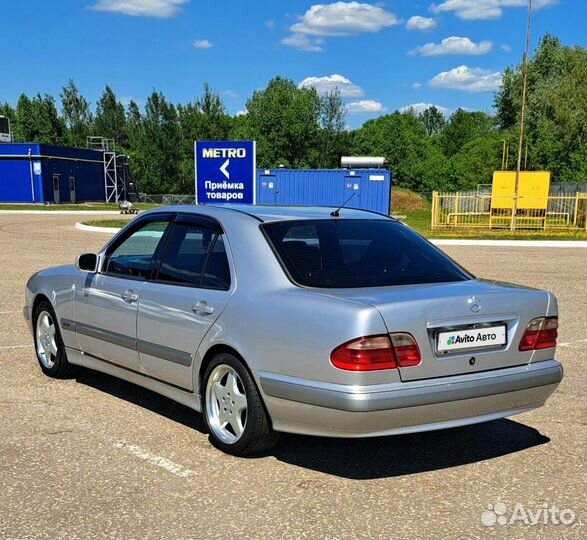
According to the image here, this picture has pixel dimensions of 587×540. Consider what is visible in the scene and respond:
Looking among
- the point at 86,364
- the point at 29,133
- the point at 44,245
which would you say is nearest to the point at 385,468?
the point at 86,364

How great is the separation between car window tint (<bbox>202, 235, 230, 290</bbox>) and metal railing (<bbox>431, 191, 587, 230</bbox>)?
2266 centimetres

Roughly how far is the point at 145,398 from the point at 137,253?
115 cm

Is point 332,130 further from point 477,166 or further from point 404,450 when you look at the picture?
point 404,450

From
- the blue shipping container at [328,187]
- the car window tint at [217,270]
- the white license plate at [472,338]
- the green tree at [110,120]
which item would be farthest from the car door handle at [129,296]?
the green tree at [110,120]

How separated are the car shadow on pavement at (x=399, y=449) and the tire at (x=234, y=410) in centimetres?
21

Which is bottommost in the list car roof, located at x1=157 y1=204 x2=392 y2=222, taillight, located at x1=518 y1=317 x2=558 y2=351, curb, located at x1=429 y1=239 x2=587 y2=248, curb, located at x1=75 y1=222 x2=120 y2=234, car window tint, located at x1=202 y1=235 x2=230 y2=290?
curb, located at x1=75 y1=222 x2=120 y2=234

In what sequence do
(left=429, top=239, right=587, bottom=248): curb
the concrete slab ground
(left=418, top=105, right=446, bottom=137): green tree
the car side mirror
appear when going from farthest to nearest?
1. (left=418, top=105, right=446, bottom=137): green tree
2. (left=429, top=239, right=587, bottom=248): curb
3. the car side mirror
4. the concrete slab ground

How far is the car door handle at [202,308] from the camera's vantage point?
3.92 meters

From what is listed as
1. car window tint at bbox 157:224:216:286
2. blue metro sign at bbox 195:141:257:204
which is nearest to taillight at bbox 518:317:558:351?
car window tint at bbox 157:224:216:286

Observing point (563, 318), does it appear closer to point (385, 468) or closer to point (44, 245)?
point (385, 468)

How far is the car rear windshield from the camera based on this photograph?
3.80 m

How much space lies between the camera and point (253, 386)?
144 inches

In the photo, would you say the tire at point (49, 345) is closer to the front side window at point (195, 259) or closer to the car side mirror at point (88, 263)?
the car side mirror at point (88, 263)

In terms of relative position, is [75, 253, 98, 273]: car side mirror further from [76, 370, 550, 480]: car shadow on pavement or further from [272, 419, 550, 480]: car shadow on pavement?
[272, 419, 550, 480]: car shadow on pavement
